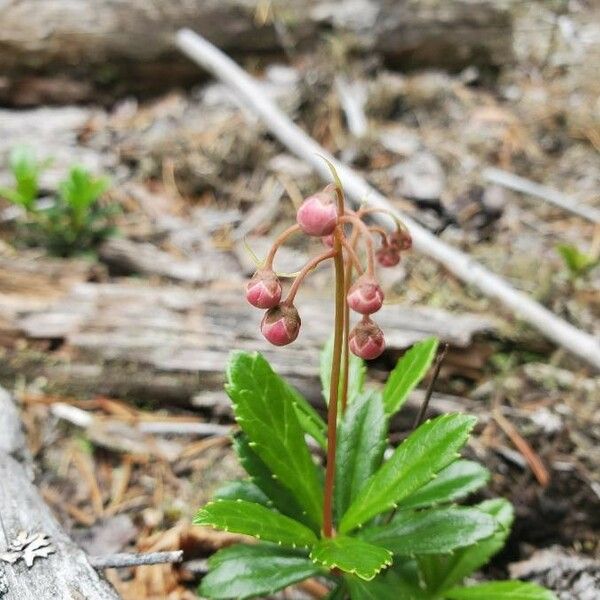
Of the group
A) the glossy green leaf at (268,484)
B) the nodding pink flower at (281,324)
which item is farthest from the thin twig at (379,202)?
the glossy green leaf at (268,484)

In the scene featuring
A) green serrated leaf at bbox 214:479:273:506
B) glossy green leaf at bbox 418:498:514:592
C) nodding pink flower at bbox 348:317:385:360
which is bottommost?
glossy green leaf at bbox 418:498:514:592

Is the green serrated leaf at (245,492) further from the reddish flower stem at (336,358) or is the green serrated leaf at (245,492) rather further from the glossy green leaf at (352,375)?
the glossy green leaf at (352,375)

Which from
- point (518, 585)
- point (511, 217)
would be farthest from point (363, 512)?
point (511, 217)

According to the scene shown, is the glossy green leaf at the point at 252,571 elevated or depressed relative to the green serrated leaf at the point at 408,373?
depressed

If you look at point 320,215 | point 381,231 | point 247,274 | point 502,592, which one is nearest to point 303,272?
point 320,215

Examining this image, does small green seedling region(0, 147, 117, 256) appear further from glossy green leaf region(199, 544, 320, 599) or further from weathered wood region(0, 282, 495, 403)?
glossy green leaf region(199, 544, 320, 599)

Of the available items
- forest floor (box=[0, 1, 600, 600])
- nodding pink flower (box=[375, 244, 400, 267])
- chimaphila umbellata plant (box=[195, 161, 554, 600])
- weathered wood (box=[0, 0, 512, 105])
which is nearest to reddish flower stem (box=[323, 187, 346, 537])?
chimaphila umbellata plant (box=[195, 161, 554, 600])
